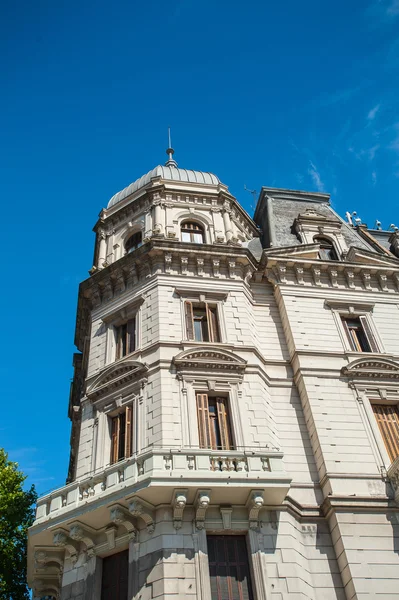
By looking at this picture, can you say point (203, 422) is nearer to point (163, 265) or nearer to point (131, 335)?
point (131, 335)

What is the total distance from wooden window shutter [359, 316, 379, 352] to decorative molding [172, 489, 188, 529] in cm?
1183

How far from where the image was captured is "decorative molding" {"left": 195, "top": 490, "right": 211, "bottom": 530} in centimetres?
1742

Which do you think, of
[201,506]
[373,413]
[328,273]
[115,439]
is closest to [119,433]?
[115,439]

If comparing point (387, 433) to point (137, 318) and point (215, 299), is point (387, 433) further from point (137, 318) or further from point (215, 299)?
point (137, 318)

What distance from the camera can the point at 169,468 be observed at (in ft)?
58.5

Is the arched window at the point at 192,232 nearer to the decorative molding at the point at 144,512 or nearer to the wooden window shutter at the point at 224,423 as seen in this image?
the wooden window shutter at the point at 224,423

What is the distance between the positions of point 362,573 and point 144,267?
1523cm

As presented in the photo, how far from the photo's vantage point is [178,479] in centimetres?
1744

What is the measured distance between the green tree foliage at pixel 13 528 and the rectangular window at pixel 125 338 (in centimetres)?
1094

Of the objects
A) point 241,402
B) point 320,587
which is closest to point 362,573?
point 320,587

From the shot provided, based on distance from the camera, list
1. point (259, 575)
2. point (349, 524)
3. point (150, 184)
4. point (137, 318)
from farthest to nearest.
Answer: point (150, 184)
point (137, 318)
point (349, 524)
point (259, 575)

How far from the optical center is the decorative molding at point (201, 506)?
1742 centimetres

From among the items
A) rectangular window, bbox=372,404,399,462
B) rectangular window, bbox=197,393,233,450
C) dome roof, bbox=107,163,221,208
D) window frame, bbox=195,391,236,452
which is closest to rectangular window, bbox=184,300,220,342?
window frame, bbox=195,391,236,452

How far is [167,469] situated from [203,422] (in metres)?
3.39
